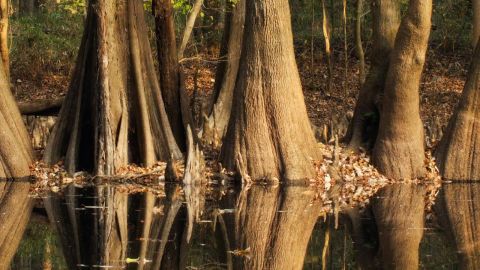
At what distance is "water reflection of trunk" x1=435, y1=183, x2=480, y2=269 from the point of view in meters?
12.3

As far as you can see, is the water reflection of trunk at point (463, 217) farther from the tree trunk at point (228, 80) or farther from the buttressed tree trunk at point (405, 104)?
the tree trunk at point (228, 80)

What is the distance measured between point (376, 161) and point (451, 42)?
14376mm

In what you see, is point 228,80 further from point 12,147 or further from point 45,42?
point 45,42

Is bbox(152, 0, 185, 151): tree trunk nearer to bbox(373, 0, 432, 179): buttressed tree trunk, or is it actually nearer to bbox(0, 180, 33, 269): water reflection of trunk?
bbox(0, 180, 33, 269): water reflection of trunk

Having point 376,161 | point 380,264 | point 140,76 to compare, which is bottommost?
point 380,264

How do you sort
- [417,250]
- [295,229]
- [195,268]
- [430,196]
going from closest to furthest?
[195,268] → [417,250] → [295,229] → [430,196]

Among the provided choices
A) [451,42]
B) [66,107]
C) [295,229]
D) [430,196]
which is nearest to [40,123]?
[66,107]

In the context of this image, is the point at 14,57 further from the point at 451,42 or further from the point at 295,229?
the point at 295,229

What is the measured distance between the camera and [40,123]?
907 inches

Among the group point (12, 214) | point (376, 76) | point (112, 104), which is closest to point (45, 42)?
point (112, 104)

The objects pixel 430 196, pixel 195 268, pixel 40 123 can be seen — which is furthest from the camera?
pixel 40 123

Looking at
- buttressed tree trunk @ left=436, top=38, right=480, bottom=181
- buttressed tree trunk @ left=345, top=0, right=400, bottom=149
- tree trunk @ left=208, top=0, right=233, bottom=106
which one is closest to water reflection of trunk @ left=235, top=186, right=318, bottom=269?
buttressed tree trunk @ left=345, top=0, right=400, bottom=149

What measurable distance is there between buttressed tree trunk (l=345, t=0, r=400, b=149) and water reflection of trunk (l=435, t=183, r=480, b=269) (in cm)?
215

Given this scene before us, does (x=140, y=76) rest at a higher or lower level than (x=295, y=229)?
higher
